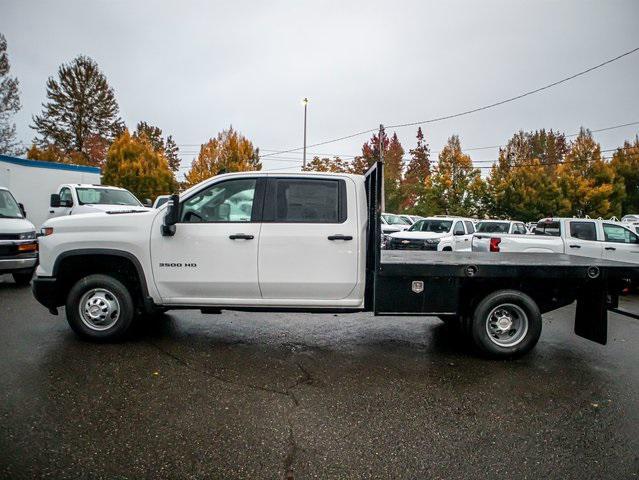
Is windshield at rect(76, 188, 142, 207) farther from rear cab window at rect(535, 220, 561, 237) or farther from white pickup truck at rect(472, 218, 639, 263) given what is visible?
rear cab window at rect(535, 220, 561, 237)

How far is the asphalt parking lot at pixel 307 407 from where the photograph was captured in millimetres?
2621

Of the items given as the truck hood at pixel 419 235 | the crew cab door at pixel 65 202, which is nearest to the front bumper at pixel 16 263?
the crew cab door at pixel 65 202

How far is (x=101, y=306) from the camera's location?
4727mm

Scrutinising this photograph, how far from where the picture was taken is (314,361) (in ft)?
14.6

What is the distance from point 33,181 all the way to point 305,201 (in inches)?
595

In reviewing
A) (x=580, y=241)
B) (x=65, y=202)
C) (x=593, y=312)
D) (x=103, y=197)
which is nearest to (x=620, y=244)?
(x=580, y=241)

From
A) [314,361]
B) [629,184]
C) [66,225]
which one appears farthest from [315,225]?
[629,184]

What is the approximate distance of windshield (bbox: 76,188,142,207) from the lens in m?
12.8

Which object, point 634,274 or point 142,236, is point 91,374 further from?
point 634,274

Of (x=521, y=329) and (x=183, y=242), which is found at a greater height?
(x=183, y=242)

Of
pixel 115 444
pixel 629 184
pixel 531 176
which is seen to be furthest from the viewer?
pixel 629 184

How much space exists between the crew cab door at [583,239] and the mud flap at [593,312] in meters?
6.15

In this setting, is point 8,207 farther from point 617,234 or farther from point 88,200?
point 617,234

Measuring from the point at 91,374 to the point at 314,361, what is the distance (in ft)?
7.31
